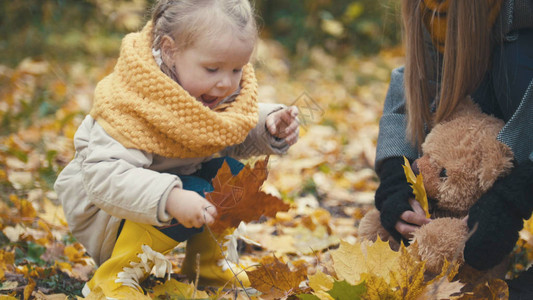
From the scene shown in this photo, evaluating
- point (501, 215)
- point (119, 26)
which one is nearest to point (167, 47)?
point (501, 215)

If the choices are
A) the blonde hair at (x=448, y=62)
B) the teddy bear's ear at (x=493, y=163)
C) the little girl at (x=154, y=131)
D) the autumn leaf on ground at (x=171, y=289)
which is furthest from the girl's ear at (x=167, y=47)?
the teddy bear's ear at (x=493, y=163)

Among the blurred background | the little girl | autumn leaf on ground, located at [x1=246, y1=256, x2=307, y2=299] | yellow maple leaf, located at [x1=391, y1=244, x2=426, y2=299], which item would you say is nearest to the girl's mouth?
the little girl

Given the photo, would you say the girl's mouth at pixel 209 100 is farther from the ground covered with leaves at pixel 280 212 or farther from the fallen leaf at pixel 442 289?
the fallen leaf at pixel 442 289

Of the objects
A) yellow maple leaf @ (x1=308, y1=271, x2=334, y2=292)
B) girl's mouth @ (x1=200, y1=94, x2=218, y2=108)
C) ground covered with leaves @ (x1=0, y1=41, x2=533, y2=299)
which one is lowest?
ground covered with leaves @ (x1=0, y1=41, x2=533, y2=299)

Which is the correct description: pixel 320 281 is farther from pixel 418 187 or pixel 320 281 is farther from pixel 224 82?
pixel 224 82

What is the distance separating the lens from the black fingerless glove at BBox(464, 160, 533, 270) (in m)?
1.37

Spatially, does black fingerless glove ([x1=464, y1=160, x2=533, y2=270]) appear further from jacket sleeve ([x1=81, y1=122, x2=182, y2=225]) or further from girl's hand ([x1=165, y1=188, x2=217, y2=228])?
jacket sleeve ([x1=81, y1=122, x2=182, y2=225])

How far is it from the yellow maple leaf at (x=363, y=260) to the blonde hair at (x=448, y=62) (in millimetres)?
551

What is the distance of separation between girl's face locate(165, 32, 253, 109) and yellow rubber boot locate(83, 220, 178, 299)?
0.42 meters

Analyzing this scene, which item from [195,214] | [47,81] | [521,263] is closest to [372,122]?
[521,263]

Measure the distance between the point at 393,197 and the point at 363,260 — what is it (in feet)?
1.13

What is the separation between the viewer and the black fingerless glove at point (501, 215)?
1372 millimetres

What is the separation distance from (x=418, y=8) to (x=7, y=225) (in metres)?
1.66

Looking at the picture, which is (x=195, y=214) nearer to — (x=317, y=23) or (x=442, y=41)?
(x=442, y=41)
